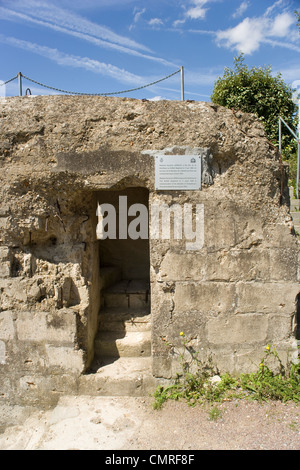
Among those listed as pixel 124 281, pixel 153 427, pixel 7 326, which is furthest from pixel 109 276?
pixel 153 427

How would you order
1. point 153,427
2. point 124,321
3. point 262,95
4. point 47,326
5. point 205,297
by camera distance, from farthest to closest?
1. point 262,95
2. point 124,321
3. point 47,326
4. point 205,297
5. point 153,427

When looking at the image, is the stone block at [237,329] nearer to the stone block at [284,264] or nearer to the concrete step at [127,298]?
the stone block at [284,264]

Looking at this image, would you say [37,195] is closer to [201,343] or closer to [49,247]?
[49,247]

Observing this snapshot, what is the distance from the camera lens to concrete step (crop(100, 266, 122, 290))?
4.11 m

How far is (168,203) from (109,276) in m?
1.65

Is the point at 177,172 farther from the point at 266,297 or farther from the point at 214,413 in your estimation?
the point at 214,413

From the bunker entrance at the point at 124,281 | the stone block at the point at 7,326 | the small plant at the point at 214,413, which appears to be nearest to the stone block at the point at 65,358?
the bunker entrance at the point at 124,281

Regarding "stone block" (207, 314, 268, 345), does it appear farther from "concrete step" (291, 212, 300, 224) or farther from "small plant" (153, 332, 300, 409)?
"concrete step" (291, 212, 300, 224)

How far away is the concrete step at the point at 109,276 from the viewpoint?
411cm

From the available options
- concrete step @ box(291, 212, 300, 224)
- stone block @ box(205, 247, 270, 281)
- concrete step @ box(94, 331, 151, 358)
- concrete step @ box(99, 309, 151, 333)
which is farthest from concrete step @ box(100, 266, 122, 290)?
concrete step @ box(291, 212, 300, 224)

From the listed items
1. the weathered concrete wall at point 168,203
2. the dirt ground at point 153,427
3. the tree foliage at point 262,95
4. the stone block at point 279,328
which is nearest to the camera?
the dirt ground at point 153,427

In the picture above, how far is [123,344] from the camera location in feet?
11.5

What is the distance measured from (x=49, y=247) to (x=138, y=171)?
122cm

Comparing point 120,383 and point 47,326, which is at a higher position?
point 47,326
